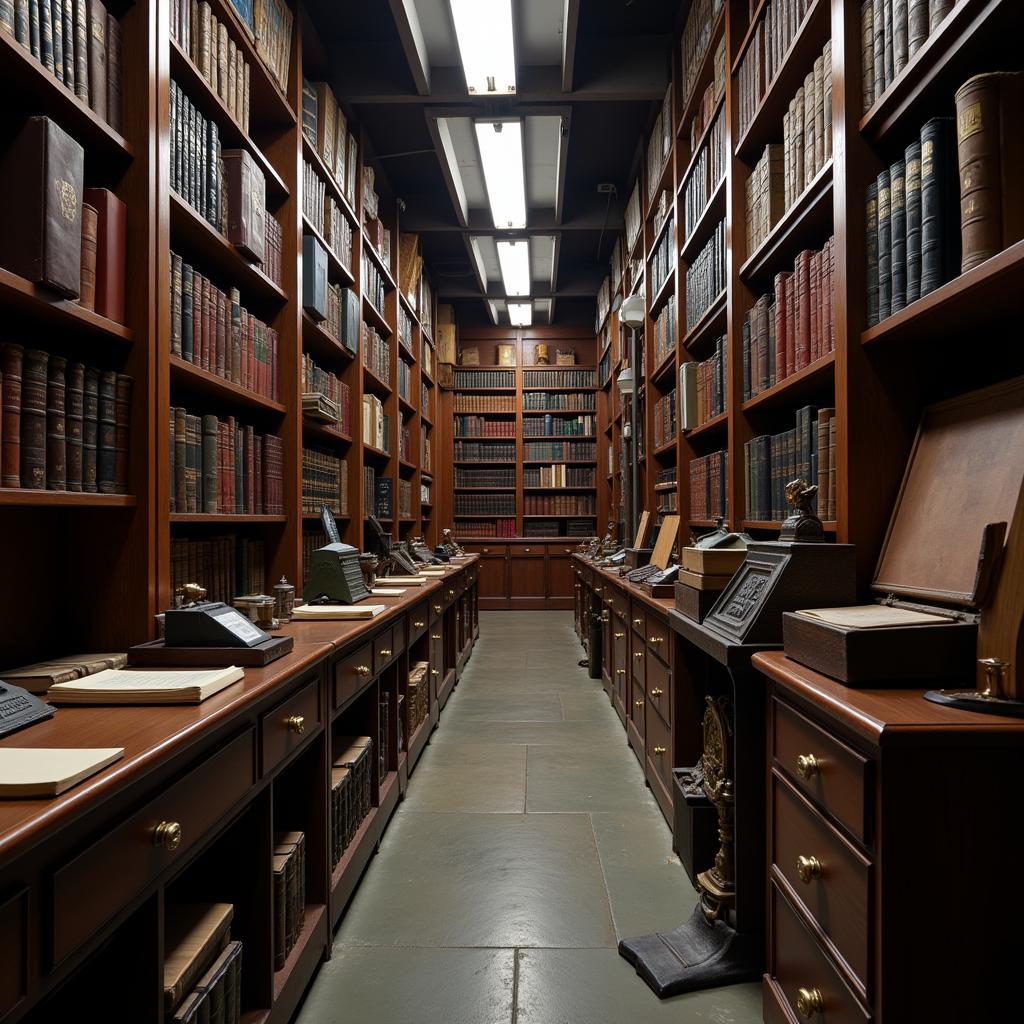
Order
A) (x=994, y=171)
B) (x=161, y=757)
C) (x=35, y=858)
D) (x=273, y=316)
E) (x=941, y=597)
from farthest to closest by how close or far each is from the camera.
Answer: (x=273, y=316) < (x=941, y=597) < (x=994, y=171) < (x=161, y=757) < (x=35, y=858)

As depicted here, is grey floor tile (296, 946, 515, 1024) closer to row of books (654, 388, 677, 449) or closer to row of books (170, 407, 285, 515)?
row of books (170, 407, 285, 515)

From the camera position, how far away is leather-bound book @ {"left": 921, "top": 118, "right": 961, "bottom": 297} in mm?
1392

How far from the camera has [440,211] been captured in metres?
6.00

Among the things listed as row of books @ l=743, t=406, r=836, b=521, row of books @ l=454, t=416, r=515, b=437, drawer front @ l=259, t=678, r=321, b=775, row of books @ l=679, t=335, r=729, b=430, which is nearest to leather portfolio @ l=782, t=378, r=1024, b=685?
row of books @ l=743, t=406, r=836, b=521

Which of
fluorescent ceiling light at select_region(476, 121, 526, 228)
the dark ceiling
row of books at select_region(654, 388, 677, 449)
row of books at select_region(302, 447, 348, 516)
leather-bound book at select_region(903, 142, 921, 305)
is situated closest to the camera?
leather-bound book at select_region(903, 142, 921, 305)

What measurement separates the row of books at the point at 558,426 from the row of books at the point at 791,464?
6139 millimetres

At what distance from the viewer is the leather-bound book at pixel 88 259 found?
1.56 meters

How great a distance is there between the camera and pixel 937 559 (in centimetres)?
141

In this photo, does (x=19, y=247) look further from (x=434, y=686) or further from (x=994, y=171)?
(x=434, y=686)

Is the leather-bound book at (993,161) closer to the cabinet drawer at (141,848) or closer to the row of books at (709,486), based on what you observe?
the cabinet drawer at (141,848)

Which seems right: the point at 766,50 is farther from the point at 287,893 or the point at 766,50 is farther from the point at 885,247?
the point at 287,893

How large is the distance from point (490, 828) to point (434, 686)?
1301 mm

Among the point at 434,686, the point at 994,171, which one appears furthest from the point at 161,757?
the point at 434,686


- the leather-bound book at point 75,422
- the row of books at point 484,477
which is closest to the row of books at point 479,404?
the row of books at point 484,477
